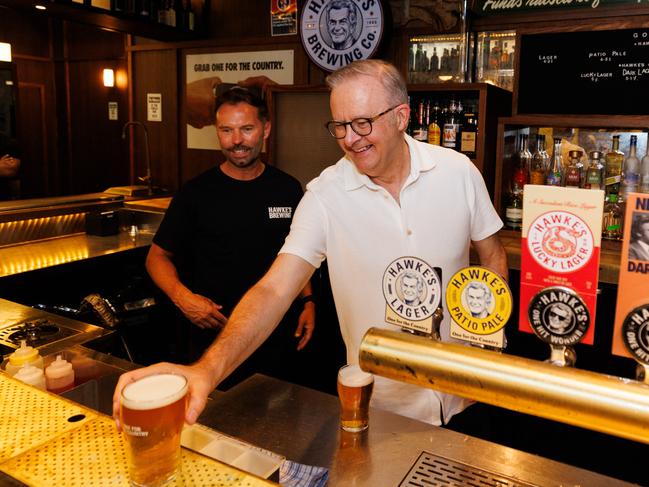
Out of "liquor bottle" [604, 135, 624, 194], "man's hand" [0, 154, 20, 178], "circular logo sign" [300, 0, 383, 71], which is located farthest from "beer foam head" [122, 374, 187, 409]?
"man's hand" [0, 154, 20, 178]

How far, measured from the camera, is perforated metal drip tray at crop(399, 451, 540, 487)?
1.07m

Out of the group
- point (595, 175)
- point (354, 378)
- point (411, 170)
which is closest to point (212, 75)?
point (595, 175)

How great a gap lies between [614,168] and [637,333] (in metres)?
2.88

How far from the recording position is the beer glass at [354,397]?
122 centimetres

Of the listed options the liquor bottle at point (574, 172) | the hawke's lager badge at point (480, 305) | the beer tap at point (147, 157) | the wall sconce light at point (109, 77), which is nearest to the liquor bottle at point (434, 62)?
the liquor bottle at point (574, 172)

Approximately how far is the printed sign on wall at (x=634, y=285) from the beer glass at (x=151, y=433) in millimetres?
633

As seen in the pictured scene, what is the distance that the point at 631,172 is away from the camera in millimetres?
3273

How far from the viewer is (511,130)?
140 inches

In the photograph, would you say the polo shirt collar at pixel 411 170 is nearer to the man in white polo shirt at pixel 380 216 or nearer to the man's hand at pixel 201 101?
the man in white polo shirt at pixel 380 216

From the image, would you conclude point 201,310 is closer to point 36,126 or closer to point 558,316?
point 558,316

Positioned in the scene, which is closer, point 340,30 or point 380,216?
point 380,216

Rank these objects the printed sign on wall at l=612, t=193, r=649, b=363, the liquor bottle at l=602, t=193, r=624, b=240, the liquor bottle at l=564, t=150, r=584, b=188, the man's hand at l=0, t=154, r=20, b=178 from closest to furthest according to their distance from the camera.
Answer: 1. the printed sign on wall at l=612, t=193, r=649, b=363
2. the liquor bottle at l=602, t=193, r=624, b=240
3. the liquor bottle at l=564, t=150, r=584, b=188
4. the man's hand at l=0, t=154, r=20, b=178

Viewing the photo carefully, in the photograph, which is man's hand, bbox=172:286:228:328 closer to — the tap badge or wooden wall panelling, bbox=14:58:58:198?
the tap badge

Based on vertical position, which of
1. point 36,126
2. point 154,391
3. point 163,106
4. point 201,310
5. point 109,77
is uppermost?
point 109,77
